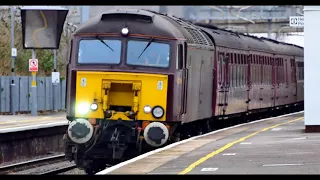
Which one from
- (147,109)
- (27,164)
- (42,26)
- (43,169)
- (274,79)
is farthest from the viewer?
(42,26)

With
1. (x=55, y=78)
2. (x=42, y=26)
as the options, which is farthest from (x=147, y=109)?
(x=55, y=78)

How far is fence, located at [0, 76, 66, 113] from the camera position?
3359cm

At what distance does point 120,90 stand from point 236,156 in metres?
2.83

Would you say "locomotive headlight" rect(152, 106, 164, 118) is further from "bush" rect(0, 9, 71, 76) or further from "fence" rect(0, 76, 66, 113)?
"bush" rect(0, 9, 71, 76)

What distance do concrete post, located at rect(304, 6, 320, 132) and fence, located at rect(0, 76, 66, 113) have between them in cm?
1819

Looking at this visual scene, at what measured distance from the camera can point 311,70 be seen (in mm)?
18234

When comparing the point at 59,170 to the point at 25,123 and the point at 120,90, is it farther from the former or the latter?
the point at 25,123

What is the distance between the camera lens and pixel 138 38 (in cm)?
1490

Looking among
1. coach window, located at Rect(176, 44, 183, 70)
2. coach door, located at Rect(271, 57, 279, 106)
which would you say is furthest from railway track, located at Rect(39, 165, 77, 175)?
coach door, located at Rect(271, 57, 279, 106)

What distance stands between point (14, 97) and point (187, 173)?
24.5 m

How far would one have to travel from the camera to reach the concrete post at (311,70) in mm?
17883

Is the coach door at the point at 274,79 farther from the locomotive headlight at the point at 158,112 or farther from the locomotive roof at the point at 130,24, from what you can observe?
the locomotive headlight at the point at 158,112

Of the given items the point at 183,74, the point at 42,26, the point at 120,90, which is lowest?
the point at 120,90
